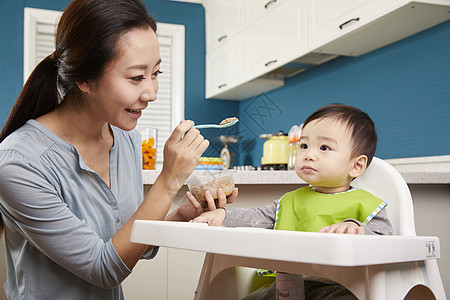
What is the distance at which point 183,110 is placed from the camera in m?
4.82

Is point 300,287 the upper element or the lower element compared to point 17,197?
lower

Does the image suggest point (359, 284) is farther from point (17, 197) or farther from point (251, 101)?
point (251, 101)

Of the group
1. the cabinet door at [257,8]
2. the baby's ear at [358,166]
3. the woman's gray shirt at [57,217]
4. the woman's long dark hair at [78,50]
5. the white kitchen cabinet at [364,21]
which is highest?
the cabinet door at [257,8]

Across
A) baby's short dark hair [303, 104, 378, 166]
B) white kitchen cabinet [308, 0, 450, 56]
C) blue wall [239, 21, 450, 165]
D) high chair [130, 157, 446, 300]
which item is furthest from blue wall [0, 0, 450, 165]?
high chair [130, 157, 446, 300]

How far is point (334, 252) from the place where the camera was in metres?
0.65

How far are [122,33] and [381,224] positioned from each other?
683 millimetres

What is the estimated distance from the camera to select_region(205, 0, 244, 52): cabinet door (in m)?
4.06

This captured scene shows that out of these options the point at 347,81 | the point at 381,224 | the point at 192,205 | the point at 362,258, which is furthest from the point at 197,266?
the point at 347,81

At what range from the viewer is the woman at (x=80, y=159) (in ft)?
3.47

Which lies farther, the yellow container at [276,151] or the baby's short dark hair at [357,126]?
the yellow container at [276,151]

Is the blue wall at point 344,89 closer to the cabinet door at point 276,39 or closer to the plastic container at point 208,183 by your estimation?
the plastic container at point 208,183

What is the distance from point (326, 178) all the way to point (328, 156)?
5 cm

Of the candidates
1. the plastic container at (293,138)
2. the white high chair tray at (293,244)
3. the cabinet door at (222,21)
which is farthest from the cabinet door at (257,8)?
the white high chair tray at (293,244)

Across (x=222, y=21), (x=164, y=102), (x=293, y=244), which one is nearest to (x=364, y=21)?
(x=293, y=244)
